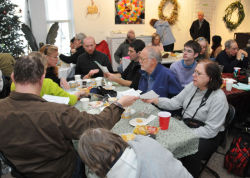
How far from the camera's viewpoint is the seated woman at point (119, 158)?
0.95 meters

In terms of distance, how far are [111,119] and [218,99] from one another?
1.12 m

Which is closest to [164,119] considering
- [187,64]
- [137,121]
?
[137,121]

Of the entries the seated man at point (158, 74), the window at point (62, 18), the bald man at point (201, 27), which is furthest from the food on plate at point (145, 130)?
the bald man at point (201, 27)

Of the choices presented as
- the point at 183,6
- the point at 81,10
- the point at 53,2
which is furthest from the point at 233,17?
the point at 53,2

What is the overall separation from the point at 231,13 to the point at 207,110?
816 centimetres

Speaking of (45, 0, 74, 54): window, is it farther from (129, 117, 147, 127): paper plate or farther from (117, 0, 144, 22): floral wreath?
(129, 117, 147, 127): paper plate

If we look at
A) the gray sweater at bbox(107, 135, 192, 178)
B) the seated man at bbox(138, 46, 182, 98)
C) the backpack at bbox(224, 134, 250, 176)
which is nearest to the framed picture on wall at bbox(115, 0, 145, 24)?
the seated man at bbox(138, 46, 182, 98)

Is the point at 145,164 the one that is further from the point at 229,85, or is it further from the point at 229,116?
the point at 229,85

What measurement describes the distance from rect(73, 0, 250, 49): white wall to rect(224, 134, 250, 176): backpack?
531cm

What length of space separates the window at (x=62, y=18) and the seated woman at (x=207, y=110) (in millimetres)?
5231

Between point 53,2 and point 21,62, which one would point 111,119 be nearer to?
point 21,62

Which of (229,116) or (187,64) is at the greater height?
(187,64)

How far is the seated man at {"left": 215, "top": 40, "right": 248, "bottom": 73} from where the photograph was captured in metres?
3.92

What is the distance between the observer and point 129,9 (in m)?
6.79
